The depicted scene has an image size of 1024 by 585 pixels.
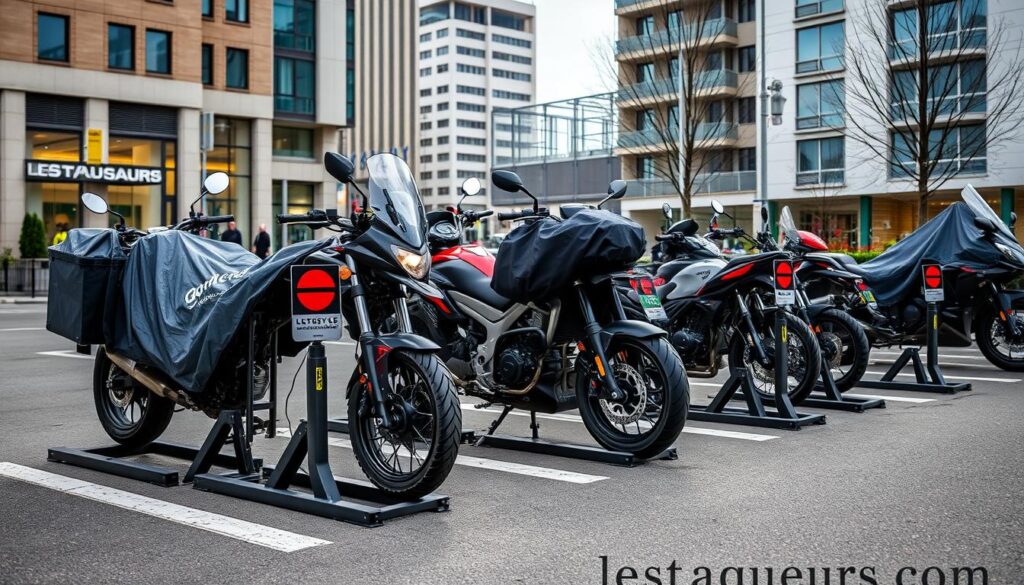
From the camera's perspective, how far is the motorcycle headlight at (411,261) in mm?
5484

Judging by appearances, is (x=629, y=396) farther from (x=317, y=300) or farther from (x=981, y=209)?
(x=981, y=209)

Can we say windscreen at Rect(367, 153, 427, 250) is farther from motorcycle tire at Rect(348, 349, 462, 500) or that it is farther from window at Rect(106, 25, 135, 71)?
window at Rect(106, 25, 135, 71)

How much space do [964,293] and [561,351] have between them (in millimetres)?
6752

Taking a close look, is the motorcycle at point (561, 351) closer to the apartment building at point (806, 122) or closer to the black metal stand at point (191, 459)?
the black metal stand at point (191, 459)

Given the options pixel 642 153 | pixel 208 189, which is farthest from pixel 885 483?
pixel 642 153

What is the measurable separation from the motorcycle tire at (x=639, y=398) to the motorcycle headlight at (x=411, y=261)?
1.60 m

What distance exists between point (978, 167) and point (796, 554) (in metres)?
45.4

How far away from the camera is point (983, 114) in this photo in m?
43.4

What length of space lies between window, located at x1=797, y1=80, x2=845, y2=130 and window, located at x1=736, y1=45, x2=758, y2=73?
16.1ft

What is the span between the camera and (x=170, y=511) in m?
5.31

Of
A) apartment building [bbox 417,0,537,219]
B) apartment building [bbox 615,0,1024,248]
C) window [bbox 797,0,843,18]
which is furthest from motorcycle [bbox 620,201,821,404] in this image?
apartment building [bbox 417,0,537,219]

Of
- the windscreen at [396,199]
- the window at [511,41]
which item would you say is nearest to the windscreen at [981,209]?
the windscreen at [396,199]

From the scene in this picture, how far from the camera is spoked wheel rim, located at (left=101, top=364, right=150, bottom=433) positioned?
6.71 meters

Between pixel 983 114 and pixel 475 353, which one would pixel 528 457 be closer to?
pixel 475 353
